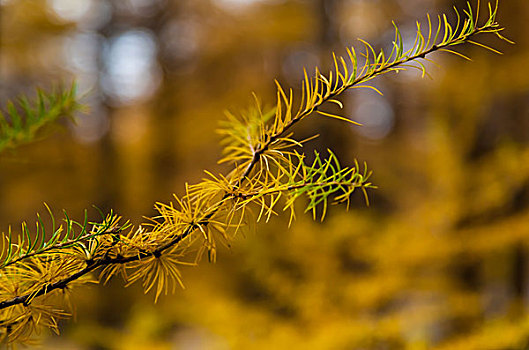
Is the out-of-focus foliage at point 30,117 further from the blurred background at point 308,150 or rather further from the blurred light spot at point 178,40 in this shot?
the blurred light spot at point 178,40

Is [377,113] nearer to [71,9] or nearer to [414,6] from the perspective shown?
[414,6]

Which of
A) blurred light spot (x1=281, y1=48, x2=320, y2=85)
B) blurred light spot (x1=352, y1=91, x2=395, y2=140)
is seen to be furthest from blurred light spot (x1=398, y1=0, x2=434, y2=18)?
Answer: blurred light spot (x1=352, y1=91, x2=395, y2=140)

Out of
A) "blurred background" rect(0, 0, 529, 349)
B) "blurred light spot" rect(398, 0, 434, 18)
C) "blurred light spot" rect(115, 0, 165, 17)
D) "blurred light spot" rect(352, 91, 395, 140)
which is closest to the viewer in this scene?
"blurred background" rect(0, 0, 529, 349)

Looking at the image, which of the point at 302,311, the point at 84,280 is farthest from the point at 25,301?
the point at 302,311

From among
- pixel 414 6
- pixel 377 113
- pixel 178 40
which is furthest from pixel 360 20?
pixel 377 113

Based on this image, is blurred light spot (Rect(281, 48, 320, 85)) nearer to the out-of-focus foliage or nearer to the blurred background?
the blurred background

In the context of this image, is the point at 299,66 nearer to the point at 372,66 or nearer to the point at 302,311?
the point at 302,311

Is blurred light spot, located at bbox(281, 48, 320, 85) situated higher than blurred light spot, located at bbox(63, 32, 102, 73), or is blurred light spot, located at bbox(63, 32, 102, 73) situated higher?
blurred light spot, located at bbox(281, 48, 320, 85)

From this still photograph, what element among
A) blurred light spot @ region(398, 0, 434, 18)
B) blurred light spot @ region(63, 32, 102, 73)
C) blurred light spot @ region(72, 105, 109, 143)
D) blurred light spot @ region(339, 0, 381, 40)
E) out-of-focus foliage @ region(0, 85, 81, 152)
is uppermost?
blurred light spot @ region(398, 0, 434, 18)
